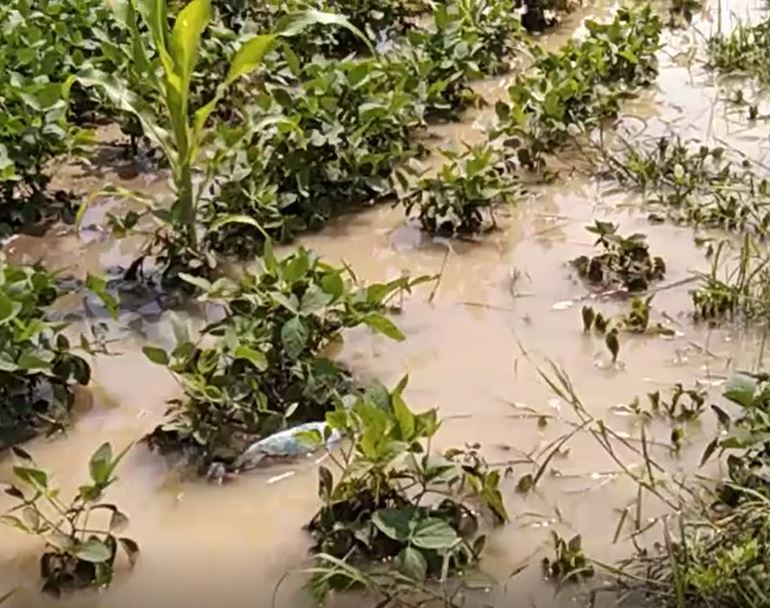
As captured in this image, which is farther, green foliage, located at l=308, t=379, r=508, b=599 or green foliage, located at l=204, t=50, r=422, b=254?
green foliage, located at l=204, t=50, r=422, b=254

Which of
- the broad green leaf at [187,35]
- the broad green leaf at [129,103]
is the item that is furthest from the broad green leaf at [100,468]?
the broad green leaf at [187,35]

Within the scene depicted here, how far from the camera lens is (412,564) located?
2.34m

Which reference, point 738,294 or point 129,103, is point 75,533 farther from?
point 738,294

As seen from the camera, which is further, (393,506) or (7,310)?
(7,310)

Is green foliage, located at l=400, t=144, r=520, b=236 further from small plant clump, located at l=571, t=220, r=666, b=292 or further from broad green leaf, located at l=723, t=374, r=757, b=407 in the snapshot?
broad green leaf, located at l=723, t=374, r=757, b=407

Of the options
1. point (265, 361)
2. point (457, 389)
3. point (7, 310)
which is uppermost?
point (7, 310)

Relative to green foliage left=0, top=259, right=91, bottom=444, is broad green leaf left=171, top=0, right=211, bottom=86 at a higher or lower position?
higher

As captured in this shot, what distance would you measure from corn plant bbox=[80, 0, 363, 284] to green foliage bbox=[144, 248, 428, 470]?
1.69ft

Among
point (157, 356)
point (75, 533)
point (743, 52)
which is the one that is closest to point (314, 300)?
point (157, 356)

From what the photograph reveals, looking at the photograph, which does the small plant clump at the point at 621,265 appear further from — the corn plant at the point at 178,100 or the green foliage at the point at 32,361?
the green foliage at the point at 32,361

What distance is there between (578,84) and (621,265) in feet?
3.63

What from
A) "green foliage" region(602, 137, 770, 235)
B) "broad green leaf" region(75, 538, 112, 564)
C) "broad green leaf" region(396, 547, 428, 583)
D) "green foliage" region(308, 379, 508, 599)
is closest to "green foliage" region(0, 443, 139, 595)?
"broad green leaf" region(75, 538, 112, 564)

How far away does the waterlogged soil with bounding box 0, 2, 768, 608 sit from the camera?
249cm

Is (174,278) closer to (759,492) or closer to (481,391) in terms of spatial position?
(481,391)
